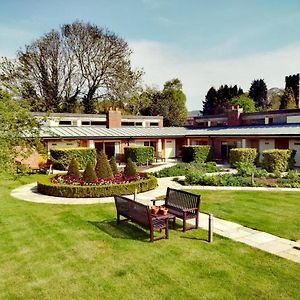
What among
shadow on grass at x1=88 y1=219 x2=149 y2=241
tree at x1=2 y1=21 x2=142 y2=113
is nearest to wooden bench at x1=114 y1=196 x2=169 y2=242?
shadow on grass at x1=88 y1=219 x2=149 y2=241

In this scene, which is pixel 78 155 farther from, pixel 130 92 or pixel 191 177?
pixel 130 92

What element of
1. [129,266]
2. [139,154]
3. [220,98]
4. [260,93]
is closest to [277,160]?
[139,154]

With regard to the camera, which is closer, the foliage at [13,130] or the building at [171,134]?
the foliage at [13,130]

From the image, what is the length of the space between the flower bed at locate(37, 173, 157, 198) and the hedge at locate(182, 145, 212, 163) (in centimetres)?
1497

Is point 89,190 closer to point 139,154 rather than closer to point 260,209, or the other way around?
point 260,209

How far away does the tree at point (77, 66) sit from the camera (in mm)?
45875

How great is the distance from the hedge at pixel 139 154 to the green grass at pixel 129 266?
20.2m

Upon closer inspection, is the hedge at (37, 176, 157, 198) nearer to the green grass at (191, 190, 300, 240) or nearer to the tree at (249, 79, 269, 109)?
the green grass at (191, 190, 300, 240)

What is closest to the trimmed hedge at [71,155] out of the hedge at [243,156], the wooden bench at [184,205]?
the hedge at [243,156]

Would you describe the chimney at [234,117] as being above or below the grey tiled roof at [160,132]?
above

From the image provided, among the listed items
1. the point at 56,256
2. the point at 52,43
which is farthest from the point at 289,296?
the point at 52,43

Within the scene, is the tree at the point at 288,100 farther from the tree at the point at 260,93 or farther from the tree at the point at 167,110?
the tree at the point at 167,110

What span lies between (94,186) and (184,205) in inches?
247

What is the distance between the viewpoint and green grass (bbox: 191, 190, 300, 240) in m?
10.4
